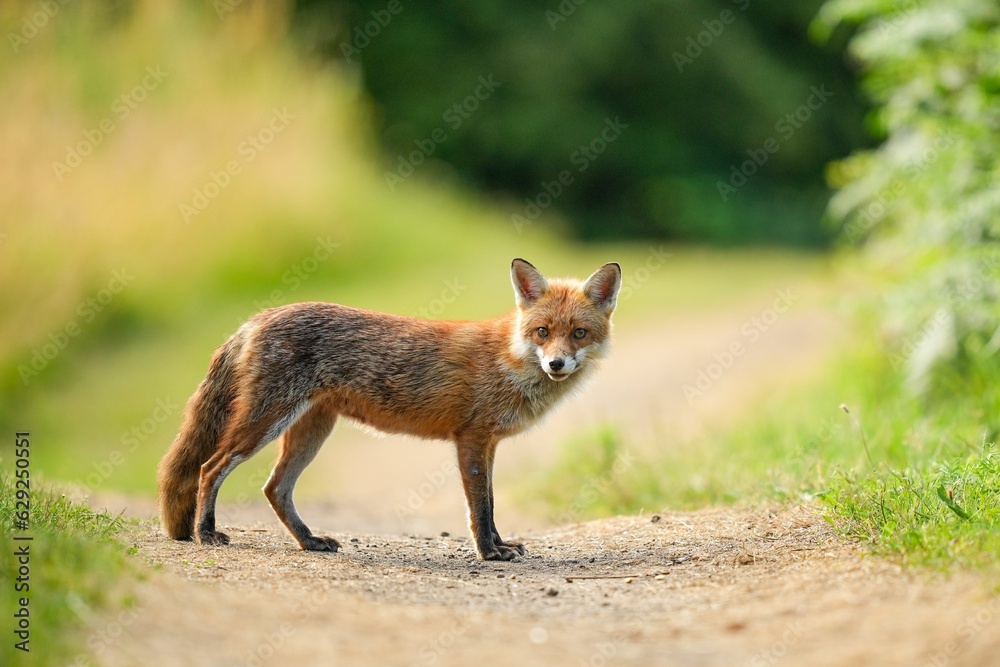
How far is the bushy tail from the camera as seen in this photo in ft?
19.0

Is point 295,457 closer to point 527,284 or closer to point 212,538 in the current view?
point 212,538

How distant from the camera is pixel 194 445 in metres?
5.87

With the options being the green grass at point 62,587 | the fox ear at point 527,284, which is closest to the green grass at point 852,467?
the fox ear at point 527,284

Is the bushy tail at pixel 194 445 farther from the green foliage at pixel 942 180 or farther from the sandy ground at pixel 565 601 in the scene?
the green foliage at pixel 942 180

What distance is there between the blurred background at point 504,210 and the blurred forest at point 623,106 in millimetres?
80

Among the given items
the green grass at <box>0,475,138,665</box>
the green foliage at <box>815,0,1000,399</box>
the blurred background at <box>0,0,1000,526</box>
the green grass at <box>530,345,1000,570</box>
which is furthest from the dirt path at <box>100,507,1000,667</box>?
the green foliage at <box>815,0,1000,399</box>

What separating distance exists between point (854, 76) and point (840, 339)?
20.1m

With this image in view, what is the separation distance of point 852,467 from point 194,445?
3845 millimetres

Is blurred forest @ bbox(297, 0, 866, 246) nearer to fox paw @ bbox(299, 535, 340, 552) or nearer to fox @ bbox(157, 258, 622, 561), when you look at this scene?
fox @ bbox(157, 258, 622, 561)

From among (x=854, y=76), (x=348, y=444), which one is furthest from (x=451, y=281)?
(x=854, y=76)

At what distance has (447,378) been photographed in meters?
5.98

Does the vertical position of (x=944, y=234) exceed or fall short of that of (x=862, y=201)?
it falls short

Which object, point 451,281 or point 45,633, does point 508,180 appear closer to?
point 451,281

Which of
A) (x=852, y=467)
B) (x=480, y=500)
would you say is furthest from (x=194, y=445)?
(x=852, y=467)
